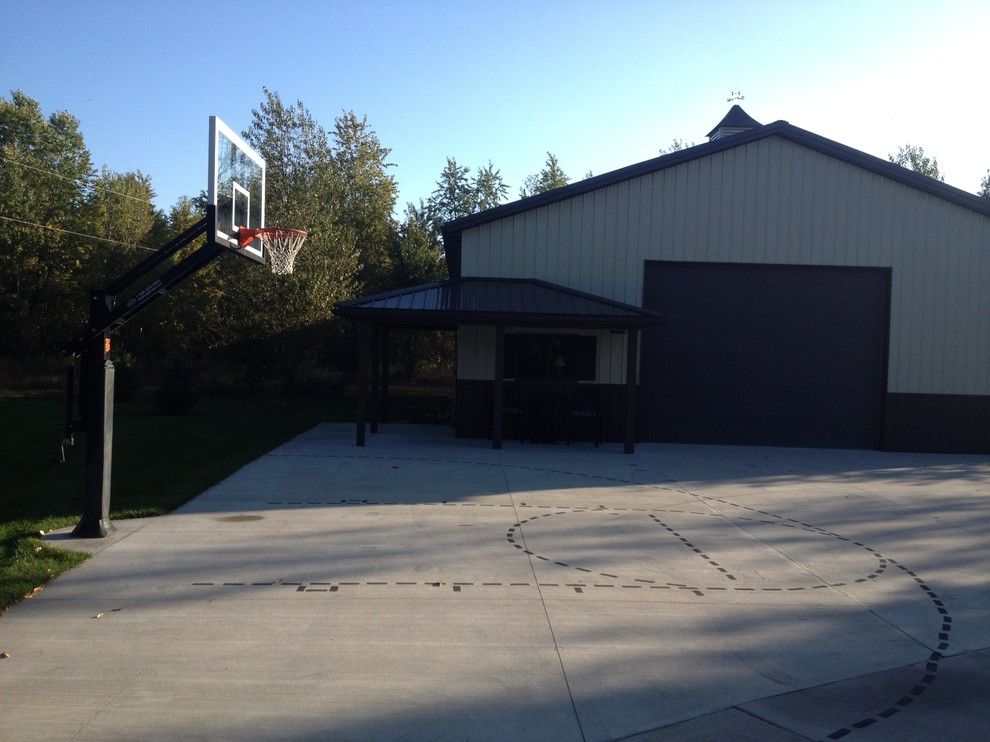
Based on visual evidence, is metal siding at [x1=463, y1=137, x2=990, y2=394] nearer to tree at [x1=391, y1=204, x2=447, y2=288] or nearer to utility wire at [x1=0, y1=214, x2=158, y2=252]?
tree at [x1=391, y1=204, x2=447, y2=288]

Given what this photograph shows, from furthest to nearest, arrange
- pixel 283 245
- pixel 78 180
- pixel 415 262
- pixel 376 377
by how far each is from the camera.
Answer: pixel 78 180, pixel 415 262, pixel 376 377, pixel 283 245

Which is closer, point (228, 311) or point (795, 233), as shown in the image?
point (795, 233)

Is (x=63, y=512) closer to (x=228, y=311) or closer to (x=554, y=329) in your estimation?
(x=554, y=329)

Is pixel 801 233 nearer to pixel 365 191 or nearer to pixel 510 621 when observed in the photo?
pixel 510 621

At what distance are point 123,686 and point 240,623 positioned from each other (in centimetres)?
128

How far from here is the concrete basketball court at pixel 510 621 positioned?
5.21 m

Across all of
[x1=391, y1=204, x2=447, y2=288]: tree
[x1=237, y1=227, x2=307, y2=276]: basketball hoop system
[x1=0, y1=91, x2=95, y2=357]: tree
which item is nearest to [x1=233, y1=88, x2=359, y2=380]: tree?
[x1=391, y1=204, x2=447, y2=288]: tree

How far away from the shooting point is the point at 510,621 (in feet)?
22.8

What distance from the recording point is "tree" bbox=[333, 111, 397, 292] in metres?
48.3

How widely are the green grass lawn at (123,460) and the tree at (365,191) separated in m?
19.1

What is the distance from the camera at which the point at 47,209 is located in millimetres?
47188

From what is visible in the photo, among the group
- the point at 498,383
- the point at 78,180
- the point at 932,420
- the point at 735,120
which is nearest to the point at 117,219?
the point at 78,180

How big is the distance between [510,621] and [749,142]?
15.0m

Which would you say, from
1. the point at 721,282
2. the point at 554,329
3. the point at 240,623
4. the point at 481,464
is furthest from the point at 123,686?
the point at 721,282
